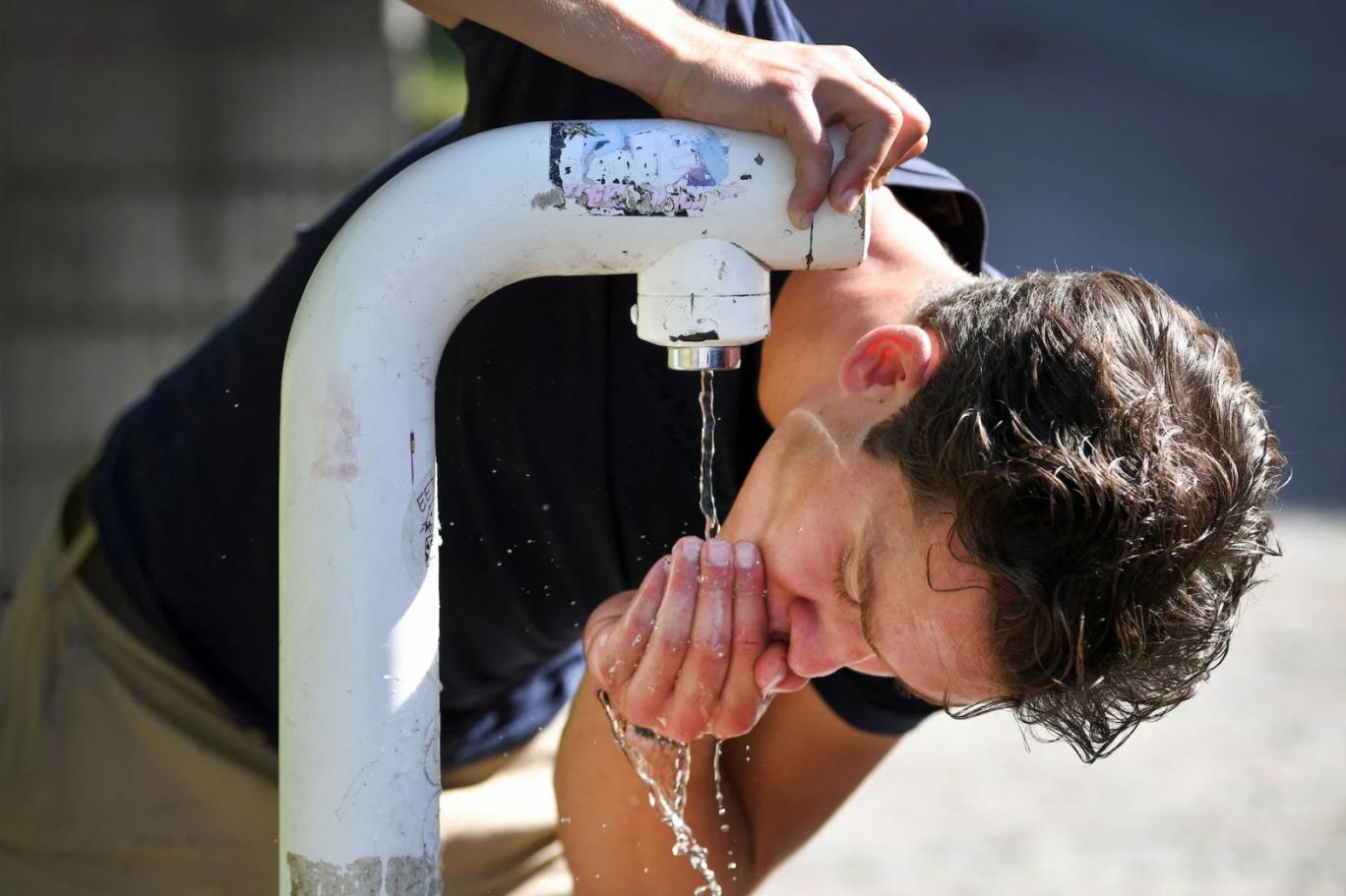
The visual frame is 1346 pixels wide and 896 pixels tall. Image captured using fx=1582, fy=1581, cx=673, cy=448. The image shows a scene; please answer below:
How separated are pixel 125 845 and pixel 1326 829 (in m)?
2.12

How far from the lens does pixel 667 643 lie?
3.74 feet

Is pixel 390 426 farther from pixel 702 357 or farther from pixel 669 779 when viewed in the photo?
pixel 669 779

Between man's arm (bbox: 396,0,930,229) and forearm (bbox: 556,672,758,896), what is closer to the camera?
man's arm (bbox: 396,0,930,229)

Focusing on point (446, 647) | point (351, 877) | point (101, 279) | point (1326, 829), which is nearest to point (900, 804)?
point (1326, 829)

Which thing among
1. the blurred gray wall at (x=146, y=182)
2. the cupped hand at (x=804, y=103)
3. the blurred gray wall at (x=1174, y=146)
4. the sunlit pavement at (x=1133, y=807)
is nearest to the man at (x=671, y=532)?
the cupped hand at (x=804, y=103)

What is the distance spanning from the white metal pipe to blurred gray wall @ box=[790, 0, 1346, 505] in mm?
3911

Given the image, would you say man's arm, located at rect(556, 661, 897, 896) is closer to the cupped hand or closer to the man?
the man

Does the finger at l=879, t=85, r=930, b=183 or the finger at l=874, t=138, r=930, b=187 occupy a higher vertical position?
the finger at l=879, t=85, r=930, b=183

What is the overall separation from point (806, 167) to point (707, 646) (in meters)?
0.40

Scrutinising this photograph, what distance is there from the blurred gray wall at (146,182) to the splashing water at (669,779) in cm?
204

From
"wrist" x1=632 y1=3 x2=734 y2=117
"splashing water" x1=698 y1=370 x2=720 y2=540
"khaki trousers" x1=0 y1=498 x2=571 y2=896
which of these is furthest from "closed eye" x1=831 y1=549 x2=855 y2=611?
"khaki trousers" x1=0 y1=498 x2=571 y2=896

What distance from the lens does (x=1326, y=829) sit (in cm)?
281

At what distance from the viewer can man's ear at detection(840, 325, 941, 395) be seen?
44.0 inches

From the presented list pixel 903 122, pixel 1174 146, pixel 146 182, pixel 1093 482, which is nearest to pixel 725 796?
pixel 1093 482
